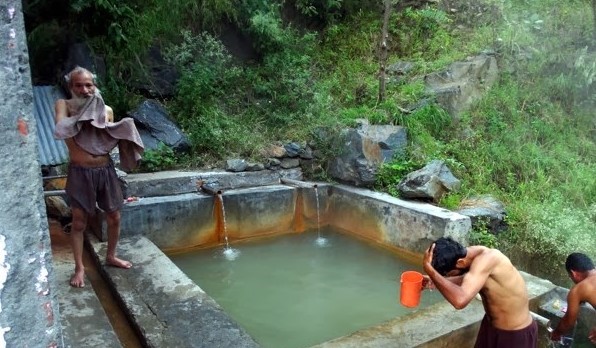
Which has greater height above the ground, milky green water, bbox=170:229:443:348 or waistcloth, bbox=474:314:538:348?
waistcloth, bbox=474:314:538:348

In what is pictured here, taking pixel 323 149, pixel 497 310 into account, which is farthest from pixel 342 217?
pixel 497 310

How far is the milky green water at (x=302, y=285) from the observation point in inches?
170

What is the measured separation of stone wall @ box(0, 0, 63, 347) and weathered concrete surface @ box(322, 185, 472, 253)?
15.8 feet

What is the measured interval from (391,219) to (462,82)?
11.9 ft

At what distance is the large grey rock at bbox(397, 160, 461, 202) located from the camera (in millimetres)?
5902

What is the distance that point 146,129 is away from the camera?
700 cm

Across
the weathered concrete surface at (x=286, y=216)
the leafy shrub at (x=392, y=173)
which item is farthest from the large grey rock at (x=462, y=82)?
the weathered concrete surface at (x=286, y=216)

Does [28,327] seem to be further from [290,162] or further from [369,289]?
[290,162]

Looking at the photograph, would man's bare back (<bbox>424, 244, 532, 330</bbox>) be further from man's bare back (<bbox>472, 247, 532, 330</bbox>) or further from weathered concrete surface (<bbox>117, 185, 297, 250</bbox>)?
weathered concrete surface (<bbox>117, 185, 297, 250</bbox>)

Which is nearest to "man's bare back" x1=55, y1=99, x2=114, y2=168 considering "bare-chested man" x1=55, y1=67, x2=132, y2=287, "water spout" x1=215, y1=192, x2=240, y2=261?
"bare-chested man" x1=55, y1=67, x2=132, y2=287

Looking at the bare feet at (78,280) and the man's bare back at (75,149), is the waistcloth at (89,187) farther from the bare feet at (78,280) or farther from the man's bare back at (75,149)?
the bare feet at (78,280)

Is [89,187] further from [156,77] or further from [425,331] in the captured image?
[156,77]

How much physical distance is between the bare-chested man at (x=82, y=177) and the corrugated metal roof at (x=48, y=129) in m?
2.13

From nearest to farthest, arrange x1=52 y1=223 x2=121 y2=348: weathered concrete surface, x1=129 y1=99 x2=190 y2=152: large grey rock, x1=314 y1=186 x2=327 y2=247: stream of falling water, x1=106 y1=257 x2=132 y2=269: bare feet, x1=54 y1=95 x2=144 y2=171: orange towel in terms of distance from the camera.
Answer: x1=52 y1=223 x2=121 y2=348: weathered concrete surface < x1=54 y1=95 x2=144 y2=171: orange towel < x1=106 y1=257 x2=132 y2=269: bare feet < x1=314 y1=186 x2=327 y2=247: stream of falling water < x1=129 y1=99 x2=190 y2=152: large grey rock
